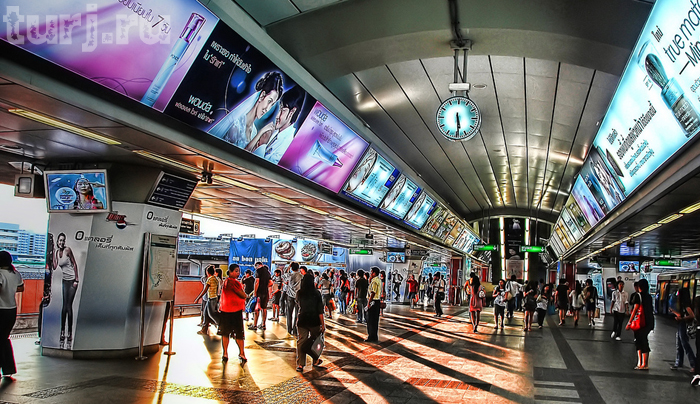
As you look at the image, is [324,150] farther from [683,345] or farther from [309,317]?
[683,345]

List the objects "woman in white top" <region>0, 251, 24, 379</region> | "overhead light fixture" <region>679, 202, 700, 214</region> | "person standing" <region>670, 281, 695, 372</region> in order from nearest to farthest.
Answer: "woman in white top" <region>0, 251, 24, 379</region>
"person standing" <region>670, 281, 695, 372</region>
"overhead light fixture" <region>679, 202, 700, 214</region>

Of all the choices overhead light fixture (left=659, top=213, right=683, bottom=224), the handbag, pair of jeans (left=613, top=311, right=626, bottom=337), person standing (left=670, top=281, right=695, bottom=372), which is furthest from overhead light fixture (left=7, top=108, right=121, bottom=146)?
pair of jeans (left=613, top=311, right=626, bottom=337)

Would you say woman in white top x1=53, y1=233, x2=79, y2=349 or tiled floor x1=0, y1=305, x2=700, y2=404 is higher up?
woman in white top x1=53, y1=233, x2=79, y2=349

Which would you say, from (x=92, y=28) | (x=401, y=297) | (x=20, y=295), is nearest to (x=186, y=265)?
(x=20, y=295)

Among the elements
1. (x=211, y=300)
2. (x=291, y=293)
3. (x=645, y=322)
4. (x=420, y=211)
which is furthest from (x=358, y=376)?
(x=420, y=211)

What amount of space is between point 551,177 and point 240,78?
17080 millimetres

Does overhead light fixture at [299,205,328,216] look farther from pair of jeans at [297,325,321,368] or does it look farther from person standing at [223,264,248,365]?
pair of jeans at [297,325,321,368]

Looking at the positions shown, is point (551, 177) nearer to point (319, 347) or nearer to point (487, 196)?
point (487, 196)

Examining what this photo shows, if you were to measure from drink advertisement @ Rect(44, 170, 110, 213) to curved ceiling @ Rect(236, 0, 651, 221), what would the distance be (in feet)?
12.9

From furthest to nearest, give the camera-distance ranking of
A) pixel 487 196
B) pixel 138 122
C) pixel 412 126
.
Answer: pixel 487 196
pixel 412 126
pixel 138 122

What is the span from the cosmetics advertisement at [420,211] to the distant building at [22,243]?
11740mm

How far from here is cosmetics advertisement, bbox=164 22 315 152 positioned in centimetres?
705

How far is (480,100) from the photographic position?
12.5 metres

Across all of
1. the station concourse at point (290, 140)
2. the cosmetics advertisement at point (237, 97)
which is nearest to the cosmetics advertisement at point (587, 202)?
the station concourse at point (290, 140)
